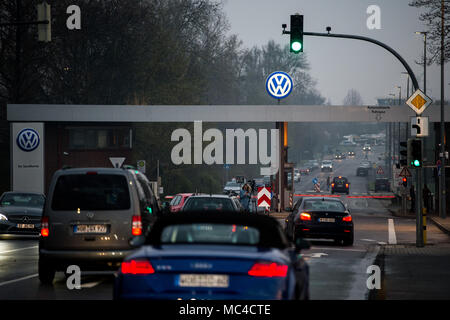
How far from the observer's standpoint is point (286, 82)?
59.2 m

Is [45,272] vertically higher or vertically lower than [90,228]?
lower

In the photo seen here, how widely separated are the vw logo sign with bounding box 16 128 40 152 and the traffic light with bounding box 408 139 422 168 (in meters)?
28.1

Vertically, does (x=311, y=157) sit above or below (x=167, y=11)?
below

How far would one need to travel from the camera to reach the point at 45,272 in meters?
15.9

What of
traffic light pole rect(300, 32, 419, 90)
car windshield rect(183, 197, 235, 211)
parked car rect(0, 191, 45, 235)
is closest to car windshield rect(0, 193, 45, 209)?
parked car rect(0, 191, 45, 235)

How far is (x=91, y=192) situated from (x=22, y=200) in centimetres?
1572

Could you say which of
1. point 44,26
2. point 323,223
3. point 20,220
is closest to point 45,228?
point 44,26

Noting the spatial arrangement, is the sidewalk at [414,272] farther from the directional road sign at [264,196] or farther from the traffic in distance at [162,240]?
the directional road sign at [264,196]

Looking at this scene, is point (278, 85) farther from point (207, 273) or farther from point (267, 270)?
point (207, 273)

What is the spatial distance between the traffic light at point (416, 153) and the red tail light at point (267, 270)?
57.3ft

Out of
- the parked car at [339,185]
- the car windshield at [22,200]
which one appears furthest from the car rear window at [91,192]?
the parked car at [339,185]
